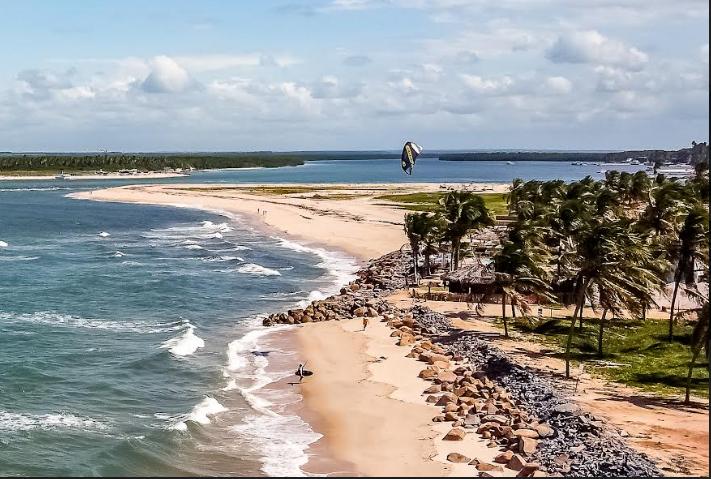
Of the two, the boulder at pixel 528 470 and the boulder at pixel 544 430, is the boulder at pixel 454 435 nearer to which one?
the boulder at pixel 544 430

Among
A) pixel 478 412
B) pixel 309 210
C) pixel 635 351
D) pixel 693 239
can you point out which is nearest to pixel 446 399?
pixel 478 412

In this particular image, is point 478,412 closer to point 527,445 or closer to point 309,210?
point 527,445

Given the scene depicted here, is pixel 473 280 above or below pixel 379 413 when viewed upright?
above

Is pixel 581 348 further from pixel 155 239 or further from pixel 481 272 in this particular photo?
pixel 155 239

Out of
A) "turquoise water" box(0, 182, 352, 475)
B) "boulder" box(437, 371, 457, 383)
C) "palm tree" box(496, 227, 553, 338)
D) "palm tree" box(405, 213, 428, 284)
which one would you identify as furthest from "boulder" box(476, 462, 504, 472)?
"palm tree" box(405, 213, 428, 284)

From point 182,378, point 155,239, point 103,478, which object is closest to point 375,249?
point 155,239

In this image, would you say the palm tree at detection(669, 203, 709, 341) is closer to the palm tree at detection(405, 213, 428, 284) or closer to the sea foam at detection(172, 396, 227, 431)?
the palm tree at detection(405, 213, 428, 284)

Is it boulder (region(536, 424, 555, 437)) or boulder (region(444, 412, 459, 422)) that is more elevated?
boulder (region(536, 424, 555, 437))

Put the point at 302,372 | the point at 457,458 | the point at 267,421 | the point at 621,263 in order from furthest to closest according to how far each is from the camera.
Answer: the point at 302,372
the point at 621,263
the point at 267,421
the point at 457,458
